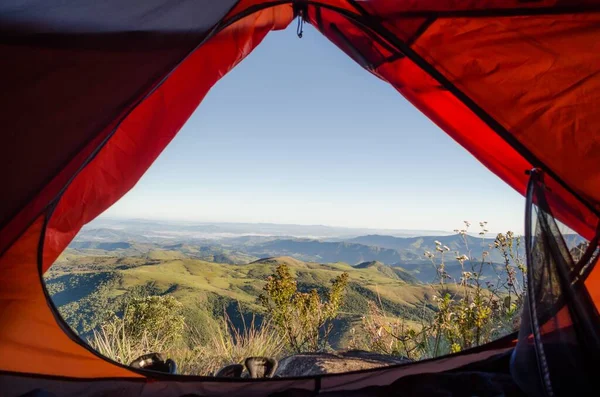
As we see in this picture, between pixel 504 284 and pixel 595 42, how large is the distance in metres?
2.14

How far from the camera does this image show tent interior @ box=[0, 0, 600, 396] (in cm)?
80

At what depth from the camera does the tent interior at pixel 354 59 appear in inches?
A: 31.5

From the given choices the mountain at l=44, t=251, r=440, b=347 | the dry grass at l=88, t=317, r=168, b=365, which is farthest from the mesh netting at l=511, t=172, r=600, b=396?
the mountain at l=44, t=251, r=440, b=347

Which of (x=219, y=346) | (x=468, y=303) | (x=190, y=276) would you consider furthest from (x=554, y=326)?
(x=190, y=276)

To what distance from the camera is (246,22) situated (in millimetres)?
1550

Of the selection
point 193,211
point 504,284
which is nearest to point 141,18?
point 504,284

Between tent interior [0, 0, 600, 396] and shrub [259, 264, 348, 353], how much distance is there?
2.11 metres

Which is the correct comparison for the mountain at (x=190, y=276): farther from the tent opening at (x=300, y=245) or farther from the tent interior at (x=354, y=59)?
the tent interior at (x=354, y=59)

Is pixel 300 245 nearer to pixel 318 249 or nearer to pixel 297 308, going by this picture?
pixel 318 249

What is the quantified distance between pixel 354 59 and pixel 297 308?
2585 mm

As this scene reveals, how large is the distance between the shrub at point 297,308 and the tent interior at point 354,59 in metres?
2.11

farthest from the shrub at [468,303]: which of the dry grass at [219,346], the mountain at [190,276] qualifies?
the mountain at [190,276]

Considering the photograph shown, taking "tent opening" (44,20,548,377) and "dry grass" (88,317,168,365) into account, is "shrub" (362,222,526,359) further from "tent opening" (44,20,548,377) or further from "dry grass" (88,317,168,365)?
"dry grass" (88,317,168,365)

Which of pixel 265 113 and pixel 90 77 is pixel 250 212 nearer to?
pixel 265 113
